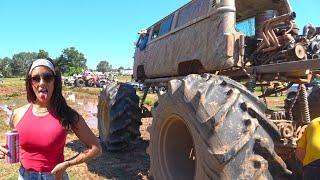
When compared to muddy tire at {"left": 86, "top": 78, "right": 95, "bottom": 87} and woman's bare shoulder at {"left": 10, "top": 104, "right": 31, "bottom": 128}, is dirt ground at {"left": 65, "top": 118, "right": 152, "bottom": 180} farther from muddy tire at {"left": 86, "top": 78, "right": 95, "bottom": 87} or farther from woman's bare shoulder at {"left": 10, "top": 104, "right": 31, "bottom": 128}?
muddy tire at {"left": 86, "top": 78, "right": 95, "bottom": 87}

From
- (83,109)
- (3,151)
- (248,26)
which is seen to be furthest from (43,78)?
(83,109)

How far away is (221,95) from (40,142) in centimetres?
176

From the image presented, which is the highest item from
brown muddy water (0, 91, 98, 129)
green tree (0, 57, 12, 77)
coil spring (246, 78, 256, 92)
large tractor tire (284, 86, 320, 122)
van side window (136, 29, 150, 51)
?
green tree (0, 57, 12, 77)

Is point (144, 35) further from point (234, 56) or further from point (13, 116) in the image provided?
point (13, 116)

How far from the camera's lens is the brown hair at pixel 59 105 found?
3612mm

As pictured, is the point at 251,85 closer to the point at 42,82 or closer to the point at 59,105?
the point at 59,105

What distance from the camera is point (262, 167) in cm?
398

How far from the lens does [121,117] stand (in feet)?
29.7

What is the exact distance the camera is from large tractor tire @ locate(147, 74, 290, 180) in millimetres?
4000

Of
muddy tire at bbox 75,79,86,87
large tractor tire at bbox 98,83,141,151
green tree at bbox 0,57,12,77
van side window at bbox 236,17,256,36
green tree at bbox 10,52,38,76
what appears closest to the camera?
van side window at bbox 236,17,256,36

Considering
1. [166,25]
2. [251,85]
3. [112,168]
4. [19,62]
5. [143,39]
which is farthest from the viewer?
[19,62]

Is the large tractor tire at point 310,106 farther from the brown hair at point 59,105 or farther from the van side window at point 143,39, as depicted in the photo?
the van side window at point 143,39

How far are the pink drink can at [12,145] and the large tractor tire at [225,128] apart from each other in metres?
1.66

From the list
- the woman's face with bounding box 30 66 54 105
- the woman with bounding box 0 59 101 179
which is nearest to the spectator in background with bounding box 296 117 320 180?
the woman with bounding box 0 59 101 179
